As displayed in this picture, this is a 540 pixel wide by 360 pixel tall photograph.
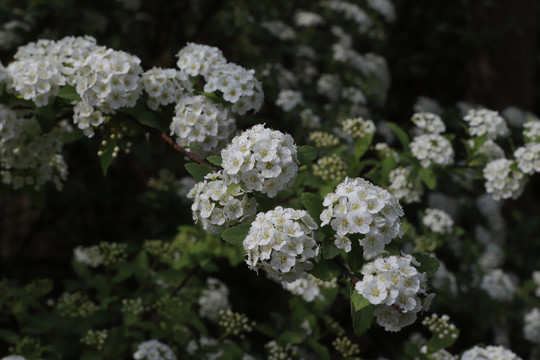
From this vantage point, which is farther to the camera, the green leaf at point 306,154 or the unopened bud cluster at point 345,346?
the unopened bud cluster at point 345,346

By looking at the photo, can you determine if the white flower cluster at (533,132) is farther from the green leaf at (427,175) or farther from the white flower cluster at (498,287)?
the white flower cluster at (498,287)

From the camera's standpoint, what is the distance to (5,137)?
3111 mm

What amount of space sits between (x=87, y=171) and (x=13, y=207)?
237 centimetres

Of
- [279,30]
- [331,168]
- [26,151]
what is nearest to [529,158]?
[331,168]

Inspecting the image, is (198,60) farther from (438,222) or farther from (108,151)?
(438,222)

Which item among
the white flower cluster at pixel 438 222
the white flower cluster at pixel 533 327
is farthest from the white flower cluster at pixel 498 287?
the white flower cluster at pixel 438 222

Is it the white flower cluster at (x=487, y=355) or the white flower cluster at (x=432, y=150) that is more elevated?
the white flower cluster at (x=432, y=150)

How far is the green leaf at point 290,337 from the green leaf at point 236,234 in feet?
4.24

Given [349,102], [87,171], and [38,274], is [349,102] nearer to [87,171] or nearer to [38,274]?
[87,171]

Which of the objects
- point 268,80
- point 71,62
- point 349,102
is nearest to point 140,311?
point 71,62

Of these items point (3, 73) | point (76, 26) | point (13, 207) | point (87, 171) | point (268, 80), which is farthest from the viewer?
point (13, 207)

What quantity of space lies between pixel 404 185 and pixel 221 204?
62.2 inches

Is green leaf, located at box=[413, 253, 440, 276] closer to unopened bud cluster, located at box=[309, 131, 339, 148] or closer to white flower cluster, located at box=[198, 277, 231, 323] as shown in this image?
unopened bud cluster, located at box=[309, 131, 339, 148]

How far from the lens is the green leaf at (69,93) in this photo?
116 inches
